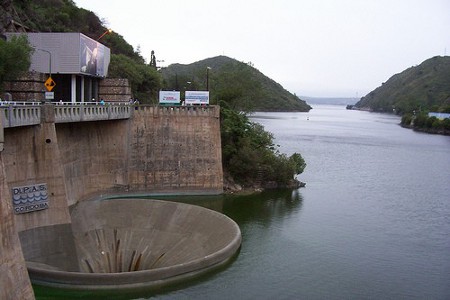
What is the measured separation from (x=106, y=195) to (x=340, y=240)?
18174mm

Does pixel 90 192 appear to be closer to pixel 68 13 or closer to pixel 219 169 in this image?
pixel 219 169

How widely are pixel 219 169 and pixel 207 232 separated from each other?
1279 centimetres

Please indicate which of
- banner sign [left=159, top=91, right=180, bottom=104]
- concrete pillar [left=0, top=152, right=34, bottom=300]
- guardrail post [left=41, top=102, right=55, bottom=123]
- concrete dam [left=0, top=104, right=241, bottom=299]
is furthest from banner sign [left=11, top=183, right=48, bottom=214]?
banner sign [left=159, top=91, right=180, bottom=104]

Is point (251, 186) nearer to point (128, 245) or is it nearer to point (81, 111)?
point (128, 245)

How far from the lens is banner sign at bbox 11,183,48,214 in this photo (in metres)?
25.0

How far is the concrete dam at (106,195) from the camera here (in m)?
23.9

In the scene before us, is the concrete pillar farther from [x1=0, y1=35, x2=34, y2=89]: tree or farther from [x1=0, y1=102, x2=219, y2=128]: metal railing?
[x1=0, y1=35, x2=34, y2=89]: tree

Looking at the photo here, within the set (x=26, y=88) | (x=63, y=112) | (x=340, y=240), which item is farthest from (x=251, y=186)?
(x=63, y=112)

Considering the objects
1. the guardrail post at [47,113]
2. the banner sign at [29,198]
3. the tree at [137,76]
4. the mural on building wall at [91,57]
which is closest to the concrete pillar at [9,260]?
the banner sign at [29,198]

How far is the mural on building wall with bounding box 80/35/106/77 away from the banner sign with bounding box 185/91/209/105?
906cm

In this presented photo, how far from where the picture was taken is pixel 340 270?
2792cm

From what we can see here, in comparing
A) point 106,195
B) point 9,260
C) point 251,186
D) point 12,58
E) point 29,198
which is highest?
point 12,58

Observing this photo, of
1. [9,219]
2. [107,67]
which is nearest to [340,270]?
[9,219]

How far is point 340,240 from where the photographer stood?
1304 inches
